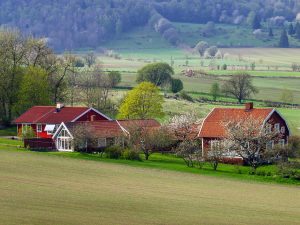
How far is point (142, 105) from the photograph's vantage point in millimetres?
84000

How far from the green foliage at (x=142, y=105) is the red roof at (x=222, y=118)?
49.5ft

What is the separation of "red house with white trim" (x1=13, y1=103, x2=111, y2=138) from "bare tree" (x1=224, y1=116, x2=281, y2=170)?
53.8 ft

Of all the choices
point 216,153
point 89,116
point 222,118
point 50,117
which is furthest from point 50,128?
point 216,153

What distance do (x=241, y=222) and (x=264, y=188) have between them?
1287 cm

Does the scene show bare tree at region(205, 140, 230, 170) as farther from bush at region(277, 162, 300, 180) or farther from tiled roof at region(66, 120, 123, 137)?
tiled roof at region(66, 120, 123, 137)

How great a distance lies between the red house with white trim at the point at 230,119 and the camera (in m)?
66.1

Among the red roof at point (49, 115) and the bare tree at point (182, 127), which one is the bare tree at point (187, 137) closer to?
the bare tree at point (182, 127)

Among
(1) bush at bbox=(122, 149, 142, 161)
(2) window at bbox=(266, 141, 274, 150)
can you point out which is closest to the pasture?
(1) bush at bbox=(122, 149, 142, 161)

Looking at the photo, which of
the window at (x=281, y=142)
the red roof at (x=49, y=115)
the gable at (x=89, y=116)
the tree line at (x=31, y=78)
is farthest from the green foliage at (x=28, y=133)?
the window at (x=281, y=142)

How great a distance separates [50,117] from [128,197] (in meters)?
37.7

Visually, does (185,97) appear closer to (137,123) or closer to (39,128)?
(39,128)

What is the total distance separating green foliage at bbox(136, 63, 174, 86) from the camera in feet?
390

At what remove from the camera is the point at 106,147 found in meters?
65.8

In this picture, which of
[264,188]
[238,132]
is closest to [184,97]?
[238,132]
